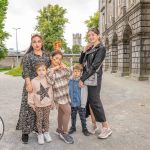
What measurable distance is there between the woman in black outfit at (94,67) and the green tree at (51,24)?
4132 centimetres

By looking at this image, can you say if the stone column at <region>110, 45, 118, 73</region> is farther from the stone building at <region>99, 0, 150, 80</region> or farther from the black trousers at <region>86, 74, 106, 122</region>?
the black trousers at <region>86, 74, 106, 122</region>

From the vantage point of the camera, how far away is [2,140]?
5.53m

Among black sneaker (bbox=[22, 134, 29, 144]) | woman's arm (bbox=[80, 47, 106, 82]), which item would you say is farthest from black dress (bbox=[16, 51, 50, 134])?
woman's arm (bbox=[80, 47, 106, 82])

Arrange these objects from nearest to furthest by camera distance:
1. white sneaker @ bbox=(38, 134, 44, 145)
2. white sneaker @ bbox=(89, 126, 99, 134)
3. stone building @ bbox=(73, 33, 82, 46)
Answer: white sneaker @ bbox=(38, 134, 44, 145)
white sneaker @ bbox=(89, 126, 99, 134)
stone building @ bbox=(73, 33, 82, 46)

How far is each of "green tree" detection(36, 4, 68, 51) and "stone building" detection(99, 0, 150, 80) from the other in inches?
737

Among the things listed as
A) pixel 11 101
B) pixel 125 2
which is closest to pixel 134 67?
pixel 125 2

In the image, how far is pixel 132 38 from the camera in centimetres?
2077

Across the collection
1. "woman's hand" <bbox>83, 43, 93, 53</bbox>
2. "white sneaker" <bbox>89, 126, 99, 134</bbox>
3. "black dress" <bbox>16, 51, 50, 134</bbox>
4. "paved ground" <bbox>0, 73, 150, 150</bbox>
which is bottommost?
"paved ground" <bbox>0, 73, 150, 150</bbox>

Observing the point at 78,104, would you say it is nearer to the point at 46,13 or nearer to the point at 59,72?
the point at 59,72

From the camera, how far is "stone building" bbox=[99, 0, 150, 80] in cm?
1919

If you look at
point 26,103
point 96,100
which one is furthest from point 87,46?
point 26,103

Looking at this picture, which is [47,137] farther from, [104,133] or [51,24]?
[51,24]

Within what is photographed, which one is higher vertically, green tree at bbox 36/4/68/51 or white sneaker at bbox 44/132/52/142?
green tree at bbox 36/4/68/51

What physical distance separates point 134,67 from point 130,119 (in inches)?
532
